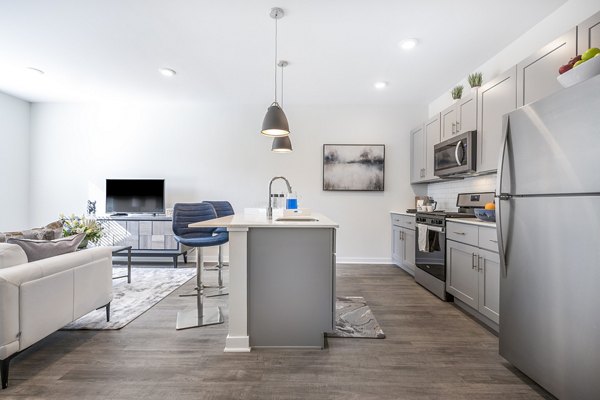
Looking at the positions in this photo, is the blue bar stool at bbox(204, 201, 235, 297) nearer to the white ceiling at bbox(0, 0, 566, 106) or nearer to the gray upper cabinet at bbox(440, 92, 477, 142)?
the white ceiling at bbox(0, 0, 566, 106)

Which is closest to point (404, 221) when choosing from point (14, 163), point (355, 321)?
point (355, 321)

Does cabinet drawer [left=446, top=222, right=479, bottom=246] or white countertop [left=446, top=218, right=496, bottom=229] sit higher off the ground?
white countertop [left=446, top=218, right=496, bottom=229]

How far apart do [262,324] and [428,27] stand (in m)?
3.00

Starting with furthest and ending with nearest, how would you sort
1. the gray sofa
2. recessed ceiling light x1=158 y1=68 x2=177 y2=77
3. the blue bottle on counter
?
recessed ceiling light x1=158 y1=68 x2=177 y2=77
the blue bottle on counter
the gray sofa

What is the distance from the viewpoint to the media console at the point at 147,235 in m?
4.44

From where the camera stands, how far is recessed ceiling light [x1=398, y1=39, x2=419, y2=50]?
2.86 m

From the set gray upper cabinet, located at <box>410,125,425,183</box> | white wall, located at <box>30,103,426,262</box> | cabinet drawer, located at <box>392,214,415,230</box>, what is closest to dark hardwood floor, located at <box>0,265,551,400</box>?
cabinet drawer, located at <box>392,214,415,230</box>

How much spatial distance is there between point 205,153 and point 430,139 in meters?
3.67

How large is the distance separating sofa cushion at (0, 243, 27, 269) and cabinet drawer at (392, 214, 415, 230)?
399 cm

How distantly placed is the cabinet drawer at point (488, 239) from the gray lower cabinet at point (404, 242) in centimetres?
143

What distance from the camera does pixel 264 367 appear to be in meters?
1.83

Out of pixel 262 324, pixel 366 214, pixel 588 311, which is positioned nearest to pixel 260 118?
pixel 366 214

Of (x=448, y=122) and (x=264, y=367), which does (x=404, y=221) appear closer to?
(x=448, y=122)

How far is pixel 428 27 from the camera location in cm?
263
